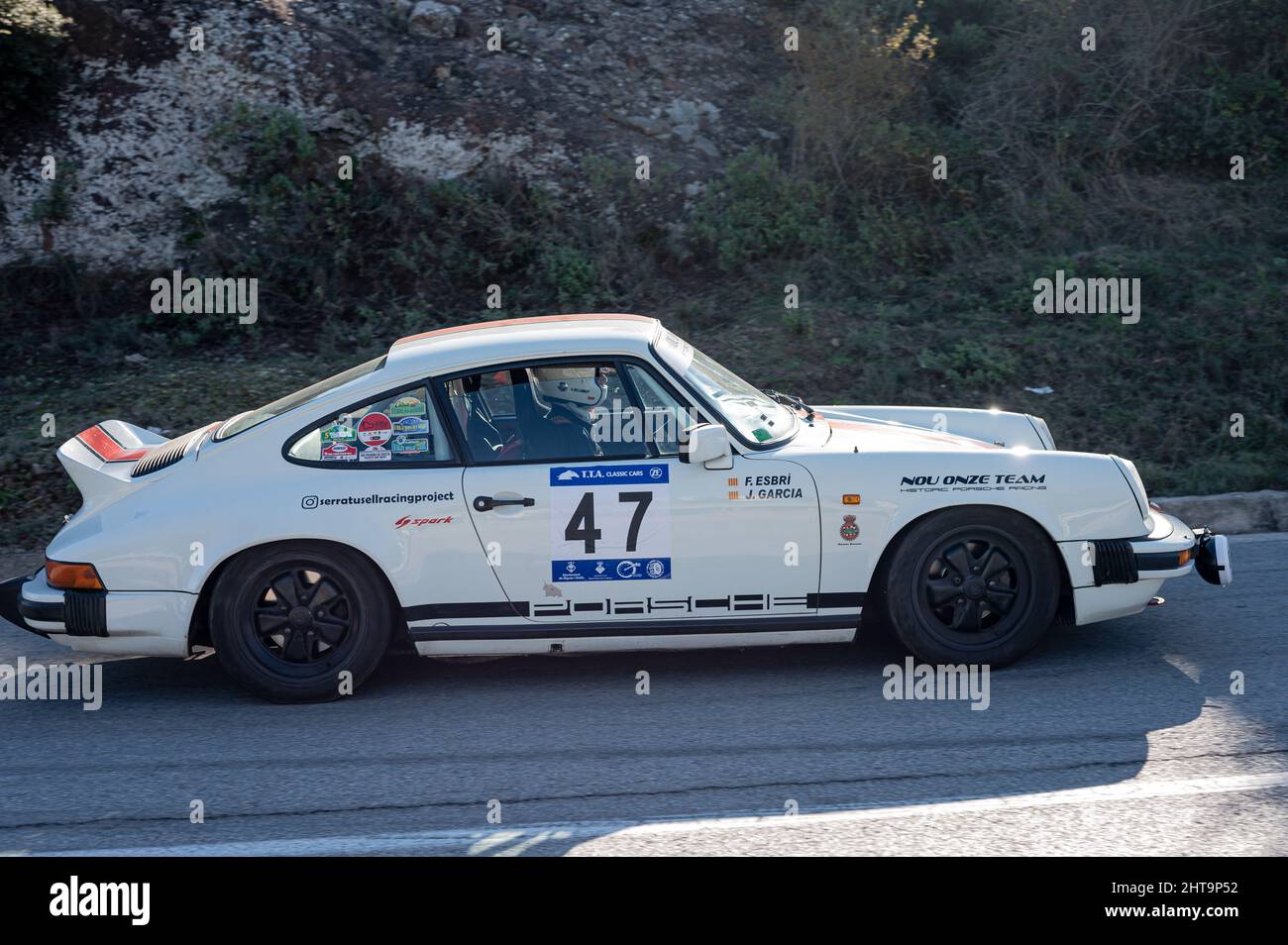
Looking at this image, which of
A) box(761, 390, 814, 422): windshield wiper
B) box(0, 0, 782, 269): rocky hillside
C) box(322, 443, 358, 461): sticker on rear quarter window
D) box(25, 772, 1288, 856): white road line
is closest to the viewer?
box(25, 772, 1288, 856): white road line

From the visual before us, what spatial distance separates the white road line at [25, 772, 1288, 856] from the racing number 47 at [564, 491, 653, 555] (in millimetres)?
1363

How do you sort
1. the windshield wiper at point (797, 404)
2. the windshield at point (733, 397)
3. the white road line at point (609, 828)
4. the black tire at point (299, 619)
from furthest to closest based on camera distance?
the windshield wiper at point (797, 404) < the windshield at point (733, 397) < the black tire at point (299, 619) < the white road line at point (609, 828)

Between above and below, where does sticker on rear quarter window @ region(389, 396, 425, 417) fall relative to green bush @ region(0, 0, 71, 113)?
below

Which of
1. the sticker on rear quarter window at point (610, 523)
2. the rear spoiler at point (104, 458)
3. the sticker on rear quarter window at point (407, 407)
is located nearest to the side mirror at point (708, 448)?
the sticker on rear quarter window at point (610, 523)

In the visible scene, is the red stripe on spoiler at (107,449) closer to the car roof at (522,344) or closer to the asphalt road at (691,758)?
the asphalt road at (691,758)

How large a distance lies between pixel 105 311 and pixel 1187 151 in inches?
408

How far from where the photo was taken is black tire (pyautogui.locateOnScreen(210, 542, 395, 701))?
527 cm

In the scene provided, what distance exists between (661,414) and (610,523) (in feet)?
1.72

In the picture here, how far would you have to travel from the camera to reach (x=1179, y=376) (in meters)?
9.48

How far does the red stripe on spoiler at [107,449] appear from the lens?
5.77 m

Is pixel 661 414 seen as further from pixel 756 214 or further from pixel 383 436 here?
pixel 756 214

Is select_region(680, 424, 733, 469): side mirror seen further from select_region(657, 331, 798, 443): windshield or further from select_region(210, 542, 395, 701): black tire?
select_region(210, 542, 395, 701): black tire

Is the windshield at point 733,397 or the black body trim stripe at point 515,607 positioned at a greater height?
the windshield at point 733,397

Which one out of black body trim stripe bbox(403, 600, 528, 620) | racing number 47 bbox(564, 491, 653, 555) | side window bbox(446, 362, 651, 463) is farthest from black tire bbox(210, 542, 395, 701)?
racing number 47 bbox(564, 491, 653, 555)
